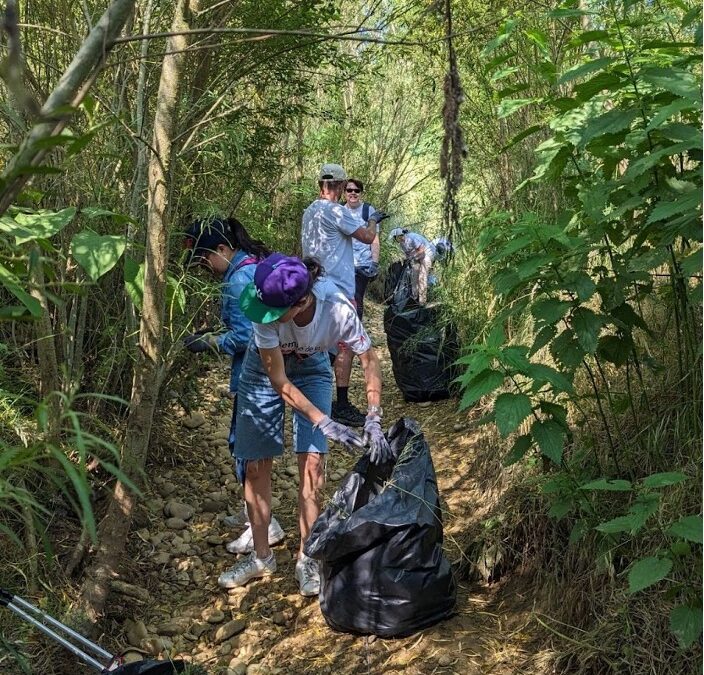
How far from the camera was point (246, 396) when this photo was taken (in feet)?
9.40

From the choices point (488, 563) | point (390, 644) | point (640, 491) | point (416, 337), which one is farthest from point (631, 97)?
point (416, 337)

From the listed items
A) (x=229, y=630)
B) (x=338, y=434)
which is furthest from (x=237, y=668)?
(x=338, y=434)

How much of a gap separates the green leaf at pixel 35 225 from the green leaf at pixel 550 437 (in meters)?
1.42

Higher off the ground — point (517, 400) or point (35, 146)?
point (35, 146)

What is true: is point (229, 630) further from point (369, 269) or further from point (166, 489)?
point (369, 269)

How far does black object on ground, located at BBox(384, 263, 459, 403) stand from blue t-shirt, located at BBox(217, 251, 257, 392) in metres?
2.11

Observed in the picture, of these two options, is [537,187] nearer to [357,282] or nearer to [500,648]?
[357,282]

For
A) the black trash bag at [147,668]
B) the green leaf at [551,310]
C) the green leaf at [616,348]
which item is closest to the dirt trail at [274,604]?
the black trash bag at [147,668]

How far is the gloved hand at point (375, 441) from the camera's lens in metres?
2.68

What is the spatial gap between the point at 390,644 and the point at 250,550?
38.1 inches

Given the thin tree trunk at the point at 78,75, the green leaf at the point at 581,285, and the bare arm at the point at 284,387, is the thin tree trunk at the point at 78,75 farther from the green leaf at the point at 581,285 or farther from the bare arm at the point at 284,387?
the bare arm at the point at 284,387

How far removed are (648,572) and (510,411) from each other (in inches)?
21.2

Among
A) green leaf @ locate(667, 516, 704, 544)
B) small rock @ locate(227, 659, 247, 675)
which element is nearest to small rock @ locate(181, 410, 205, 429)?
small rock @ locate(227, 659, 247, 675)

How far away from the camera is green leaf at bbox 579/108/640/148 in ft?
5.76
